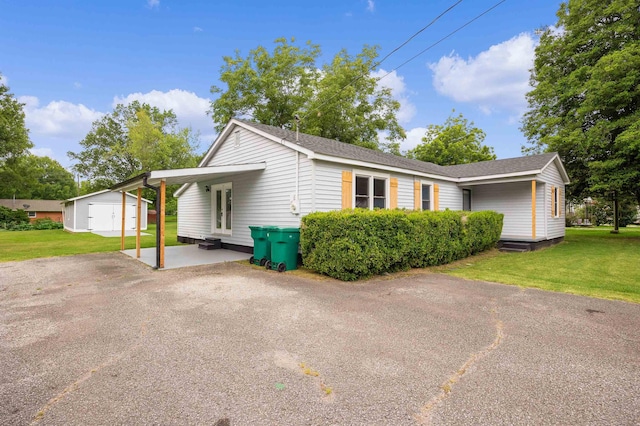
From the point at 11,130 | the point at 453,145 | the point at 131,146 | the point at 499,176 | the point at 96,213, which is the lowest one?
the point at 96,213

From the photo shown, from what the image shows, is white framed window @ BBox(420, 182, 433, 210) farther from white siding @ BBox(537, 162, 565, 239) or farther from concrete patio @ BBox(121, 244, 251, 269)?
concrete patio @ BBox(121, 244, 251, 269)

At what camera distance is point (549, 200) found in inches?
522

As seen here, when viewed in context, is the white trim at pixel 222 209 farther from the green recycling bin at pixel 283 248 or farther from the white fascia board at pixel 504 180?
the white fascia board at pixel 504 180

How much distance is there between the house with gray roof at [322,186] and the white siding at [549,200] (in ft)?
0.15

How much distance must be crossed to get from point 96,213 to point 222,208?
17.3m

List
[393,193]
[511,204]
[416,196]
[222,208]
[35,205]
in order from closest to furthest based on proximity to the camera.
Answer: [393,193]
[416,196]
[222,208]
[511,204]
[35,205]

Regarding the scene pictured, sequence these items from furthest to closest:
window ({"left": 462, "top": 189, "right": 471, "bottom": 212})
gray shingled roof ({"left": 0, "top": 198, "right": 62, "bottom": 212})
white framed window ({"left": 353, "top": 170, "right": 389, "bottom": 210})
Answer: gray shingled roof ({"left": 0, "top": 198, "right": 62, "bottom": 212})
window ({"left": 462, "top": 189, "right": 471, "bottom": 212})
white framed window ({"left": 353, "top": 170, "right": 389, "bottom": 210})

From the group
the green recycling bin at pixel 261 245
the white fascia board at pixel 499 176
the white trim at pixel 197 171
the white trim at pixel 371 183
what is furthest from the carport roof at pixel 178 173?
the white fascia board at pixel 499 176

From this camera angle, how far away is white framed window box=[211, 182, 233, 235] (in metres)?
11.8

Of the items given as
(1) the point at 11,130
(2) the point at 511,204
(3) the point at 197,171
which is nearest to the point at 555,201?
(2) the point at 511,204

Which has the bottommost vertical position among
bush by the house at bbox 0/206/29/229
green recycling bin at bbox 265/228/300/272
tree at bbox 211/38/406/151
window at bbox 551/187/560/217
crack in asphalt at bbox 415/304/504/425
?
crack in asphalt at bbox 415/304/504/425

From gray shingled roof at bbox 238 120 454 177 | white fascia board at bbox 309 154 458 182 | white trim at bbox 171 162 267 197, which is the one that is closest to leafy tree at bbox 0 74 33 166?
white trim at bbox 171 162 267 197

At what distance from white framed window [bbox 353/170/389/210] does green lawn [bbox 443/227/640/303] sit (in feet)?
9.68

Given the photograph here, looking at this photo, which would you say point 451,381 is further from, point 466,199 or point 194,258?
point 466,199
